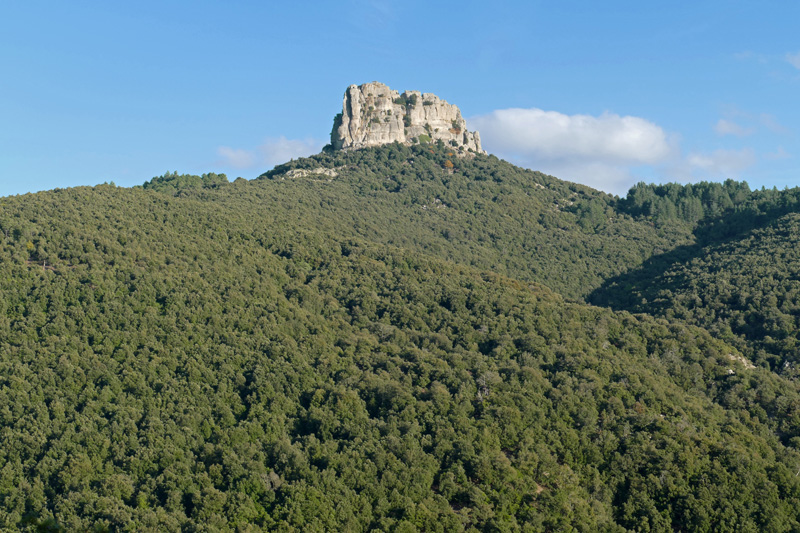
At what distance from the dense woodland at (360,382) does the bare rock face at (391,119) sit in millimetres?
51570

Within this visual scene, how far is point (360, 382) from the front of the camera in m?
53.2

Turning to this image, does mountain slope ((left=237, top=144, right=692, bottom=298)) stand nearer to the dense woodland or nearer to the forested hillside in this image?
the dense woodland

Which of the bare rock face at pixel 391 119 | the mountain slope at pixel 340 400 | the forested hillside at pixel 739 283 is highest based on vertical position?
the bare rock face at pixel 391 119

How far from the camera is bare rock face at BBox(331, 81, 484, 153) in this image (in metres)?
140

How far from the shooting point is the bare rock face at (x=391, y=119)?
458 feet

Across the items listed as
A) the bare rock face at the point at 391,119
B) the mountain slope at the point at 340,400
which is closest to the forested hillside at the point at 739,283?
the mountain slope at the point at 340,400

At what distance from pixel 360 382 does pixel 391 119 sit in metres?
96.8

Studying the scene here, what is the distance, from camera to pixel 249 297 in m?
65.5

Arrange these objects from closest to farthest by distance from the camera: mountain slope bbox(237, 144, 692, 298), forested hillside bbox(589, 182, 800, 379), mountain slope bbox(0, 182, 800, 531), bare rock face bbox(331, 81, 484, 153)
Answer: mountain slope bbox(0, 182, 800, 531)
forested hillside bbox(589, 182, 800, 379)
mountain slope bbox(237, 144, 692, 298)
bare rock face bbox(331, 81, 484, 153)

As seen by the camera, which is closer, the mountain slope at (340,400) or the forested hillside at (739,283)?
the mountain slope at (340,400)

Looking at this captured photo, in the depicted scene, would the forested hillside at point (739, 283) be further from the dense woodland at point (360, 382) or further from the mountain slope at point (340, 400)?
the mountain slope at point (340, 400)

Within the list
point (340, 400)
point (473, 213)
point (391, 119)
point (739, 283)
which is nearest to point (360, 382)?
point (340, 400)

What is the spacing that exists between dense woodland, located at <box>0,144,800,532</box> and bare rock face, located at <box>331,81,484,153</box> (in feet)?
169

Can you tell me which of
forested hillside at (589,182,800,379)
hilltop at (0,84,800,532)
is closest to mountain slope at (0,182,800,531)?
hilltop at (0,84,800,532)
